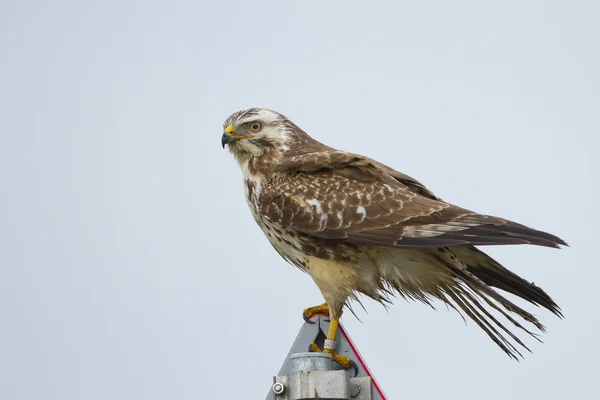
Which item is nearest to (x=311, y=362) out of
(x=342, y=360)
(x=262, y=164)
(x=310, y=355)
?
(x=310, y=355)

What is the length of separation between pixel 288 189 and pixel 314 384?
103 inches

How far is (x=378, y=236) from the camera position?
6.01m

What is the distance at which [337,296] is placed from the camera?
5.91 metres

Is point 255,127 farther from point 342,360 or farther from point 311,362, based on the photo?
point 311,362

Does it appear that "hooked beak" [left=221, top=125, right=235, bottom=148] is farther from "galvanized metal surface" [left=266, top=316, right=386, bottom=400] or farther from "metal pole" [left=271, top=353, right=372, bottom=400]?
"metal pole" [left=271, top=353, right=372, bottom=400]

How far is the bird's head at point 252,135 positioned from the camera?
23.2ft

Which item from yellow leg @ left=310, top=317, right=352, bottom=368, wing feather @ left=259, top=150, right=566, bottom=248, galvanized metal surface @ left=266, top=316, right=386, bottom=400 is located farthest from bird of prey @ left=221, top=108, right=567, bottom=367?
galvanized metal surface @ left=266, top=316, right=386, bottom=400

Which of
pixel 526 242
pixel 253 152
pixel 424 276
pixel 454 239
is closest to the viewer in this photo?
pixel 526 242

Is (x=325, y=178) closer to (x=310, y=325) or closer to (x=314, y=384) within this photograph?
(x=310, y=325)

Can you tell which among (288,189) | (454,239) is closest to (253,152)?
(288,189)

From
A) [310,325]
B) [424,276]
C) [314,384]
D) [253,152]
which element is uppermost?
[253,152]

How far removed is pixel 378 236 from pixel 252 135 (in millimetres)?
1645

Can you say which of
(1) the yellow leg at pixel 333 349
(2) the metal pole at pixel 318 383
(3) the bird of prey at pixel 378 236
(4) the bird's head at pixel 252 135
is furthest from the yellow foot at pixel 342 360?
(4) the bird's head at pixel 252 135

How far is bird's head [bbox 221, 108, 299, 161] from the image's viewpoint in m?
7.09
